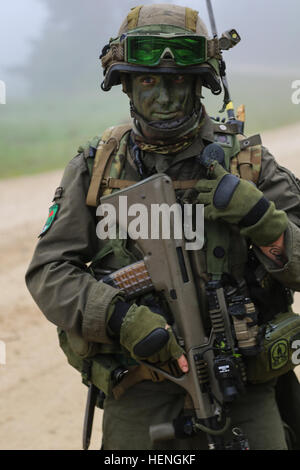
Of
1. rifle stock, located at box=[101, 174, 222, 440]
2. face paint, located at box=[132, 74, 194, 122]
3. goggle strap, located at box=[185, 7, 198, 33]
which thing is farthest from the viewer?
goggle strap, located at box=[185, 7, 198, 33]

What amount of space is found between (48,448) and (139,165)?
9.49 feet

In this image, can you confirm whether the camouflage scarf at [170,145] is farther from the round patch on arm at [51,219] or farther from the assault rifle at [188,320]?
the round patch on arm at [51,219]

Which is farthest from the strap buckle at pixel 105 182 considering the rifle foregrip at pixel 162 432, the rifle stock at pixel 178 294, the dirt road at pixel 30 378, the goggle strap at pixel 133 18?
the dirt road at pixel 30 378

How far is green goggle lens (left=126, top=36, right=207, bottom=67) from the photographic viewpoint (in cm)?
308

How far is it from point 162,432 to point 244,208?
1.03m

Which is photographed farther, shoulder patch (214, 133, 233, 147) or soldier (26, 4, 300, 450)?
shoulder patch (214, 133, 233, 147)

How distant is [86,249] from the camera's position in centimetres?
322

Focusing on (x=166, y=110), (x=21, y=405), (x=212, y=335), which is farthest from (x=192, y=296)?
(x=21, y=405)

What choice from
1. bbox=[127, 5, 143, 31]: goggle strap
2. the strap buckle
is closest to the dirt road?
the strap buckle

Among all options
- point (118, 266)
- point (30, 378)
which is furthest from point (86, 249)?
point (30, 378)

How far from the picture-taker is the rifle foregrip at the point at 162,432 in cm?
304

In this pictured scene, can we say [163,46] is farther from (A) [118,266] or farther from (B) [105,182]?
(A) [118,266]

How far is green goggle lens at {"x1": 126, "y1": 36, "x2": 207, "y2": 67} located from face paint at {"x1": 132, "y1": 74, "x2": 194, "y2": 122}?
8cm

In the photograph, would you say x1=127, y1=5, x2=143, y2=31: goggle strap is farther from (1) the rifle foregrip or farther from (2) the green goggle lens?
(1) the rifle foregrip
